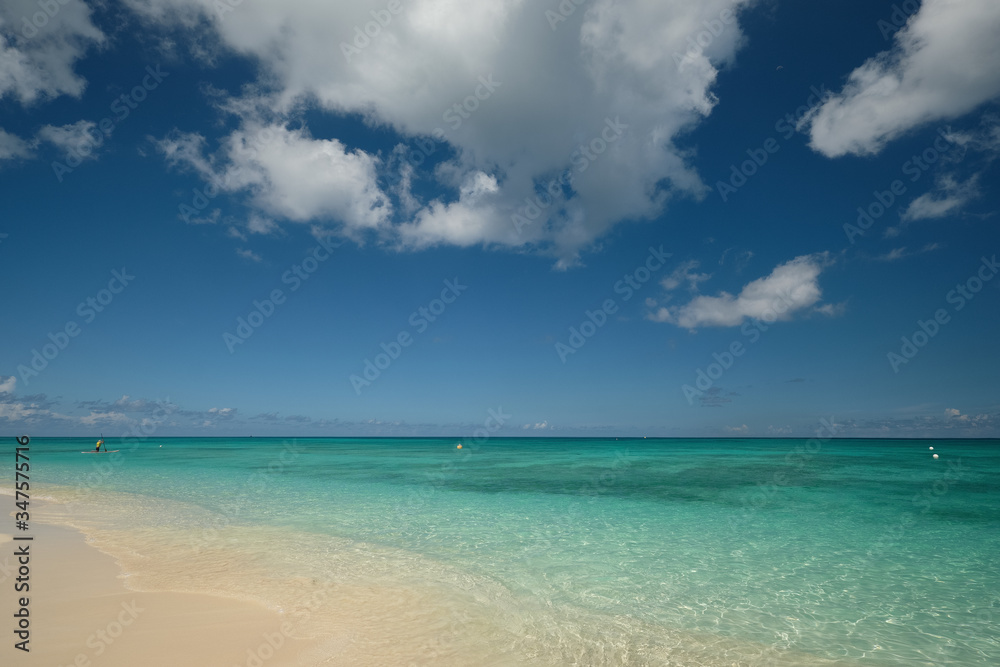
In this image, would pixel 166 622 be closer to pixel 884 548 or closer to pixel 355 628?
pixel 355 628

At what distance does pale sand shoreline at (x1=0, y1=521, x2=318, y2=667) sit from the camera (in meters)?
5.88

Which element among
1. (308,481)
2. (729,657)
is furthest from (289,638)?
(308,481)

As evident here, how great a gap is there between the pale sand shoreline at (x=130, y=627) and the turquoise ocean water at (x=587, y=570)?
0.50 m

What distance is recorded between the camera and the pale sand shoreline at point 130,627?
588 centimetres

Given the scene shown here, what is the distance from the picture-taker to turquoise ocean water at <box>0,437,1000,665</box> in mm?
7012

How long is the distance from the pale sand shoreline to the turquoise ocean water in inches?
19.8

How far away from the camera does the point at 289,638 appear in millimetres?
6590

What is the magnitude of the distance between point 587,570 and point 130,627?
8.40m

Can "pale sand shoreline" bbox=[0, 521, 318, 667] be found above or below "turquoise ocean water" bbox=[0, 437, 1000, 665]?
above

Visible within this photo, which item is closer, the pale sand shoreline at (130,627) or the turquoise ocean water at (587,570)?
A: the pale sand shoreline at (130,627)

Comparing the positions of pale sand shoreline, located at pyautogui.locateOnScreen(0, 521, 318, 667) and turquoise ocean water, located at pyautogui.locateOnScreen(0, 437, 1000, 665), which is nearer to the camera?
pale sand shoreline, located at pyautogui.locateOnScreen(0, 521, 318, 667)

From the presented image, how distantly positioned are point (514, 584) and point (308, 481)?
2199 cm

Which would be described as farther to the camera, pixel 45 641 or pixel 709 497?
pixel 709 497

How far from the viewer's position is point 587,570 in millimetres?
10422
